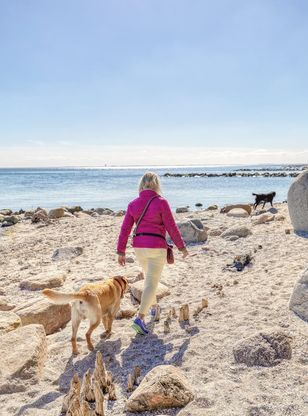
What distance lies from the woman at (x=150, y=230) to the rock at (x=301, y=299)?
1.59 meters

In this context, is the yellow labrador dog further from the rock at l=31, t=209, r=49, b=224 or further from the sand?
the rock at l=31, t=209, r=49, b=224

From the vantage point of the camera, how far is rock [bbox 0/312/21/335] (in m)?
5.22

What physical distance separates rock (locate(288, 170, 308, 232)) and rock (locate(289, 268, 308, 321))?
6150 mm

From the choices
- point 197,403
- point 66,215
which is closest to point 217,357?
point 197,403

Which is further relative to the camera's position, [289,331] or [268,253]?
[268,253]

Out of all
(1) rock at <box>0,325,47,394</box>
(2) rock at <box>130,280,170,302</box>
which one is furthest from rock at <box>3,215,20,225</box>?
(1) rock at <box>0,325,47,394</box>

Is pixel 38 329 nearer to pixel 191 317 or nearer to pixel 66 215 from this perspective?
pixel 191 317

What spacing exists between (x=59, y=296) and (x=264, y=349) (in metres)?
2.24

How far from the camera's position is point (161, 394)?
3334mm

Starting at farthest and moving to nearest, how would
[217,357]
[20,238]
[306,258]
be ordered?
[20,238]
[306,258]
[217,357]

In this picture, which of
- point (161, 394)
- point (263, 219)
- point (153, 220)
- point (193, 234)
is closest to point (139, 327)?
point (153, 220)

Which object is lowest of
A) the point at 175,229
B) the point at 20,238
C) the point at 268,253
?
the point at 20,238

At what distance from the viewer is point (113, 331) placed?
5.47m

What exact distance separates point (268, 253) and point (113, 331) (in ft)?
16.0
